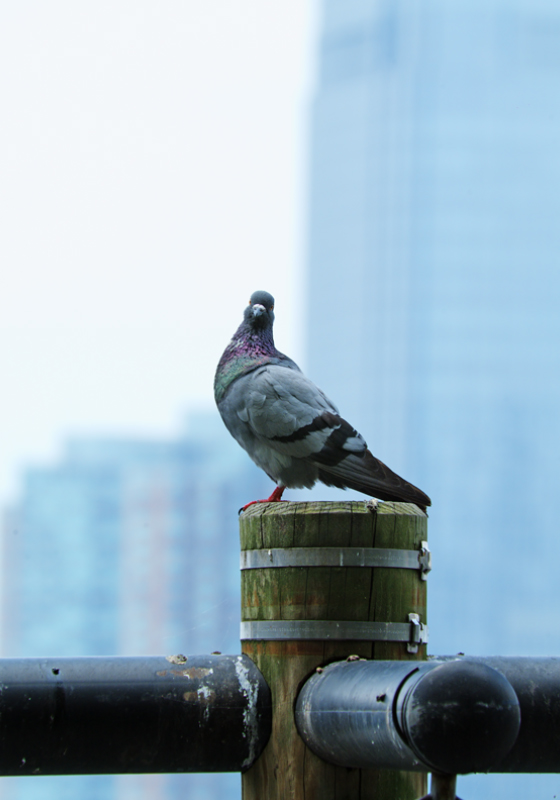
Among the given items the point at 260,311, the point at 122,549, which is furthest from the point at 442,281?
the point at 260,311

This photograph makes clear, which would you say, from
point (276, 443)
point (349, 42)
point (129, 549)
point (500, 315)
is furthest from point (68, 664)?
point (349, 42)

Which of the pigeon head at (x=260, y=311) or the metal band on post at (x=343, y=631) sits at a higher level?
the pigeon head at (x=260, y=311)

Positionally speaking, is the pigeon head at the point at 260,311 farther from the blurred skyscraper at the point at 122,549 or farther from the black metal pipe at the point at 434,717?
the blurred skyscraper at the point at 122,549

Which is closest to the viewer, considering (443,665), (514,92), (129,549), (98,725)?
(443,665)

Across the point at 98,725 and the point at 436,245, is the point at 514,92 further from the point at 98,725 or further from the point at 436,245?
the point at 98,725

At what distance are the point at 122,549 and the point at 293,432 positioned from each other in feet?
123

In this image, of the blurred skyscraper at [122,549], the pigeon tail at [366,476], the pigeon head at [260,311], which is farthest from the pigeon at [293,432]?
the blurred skyscraper at [122,549]

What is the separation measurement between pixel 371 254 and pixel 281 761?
54375mm

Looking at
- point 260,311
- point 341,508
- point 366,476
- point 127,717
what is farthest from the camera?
point 260,311

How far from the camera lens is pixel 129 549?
118 feet

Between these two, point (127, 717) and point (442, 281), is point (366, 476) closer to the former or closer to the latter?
point (127, 717)

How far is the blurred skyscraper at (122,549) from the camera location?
88.5ft

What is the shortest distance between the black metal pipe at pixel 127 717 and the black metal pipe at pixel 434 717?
31 centimetres

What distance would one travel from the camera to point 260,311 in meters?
2.67
